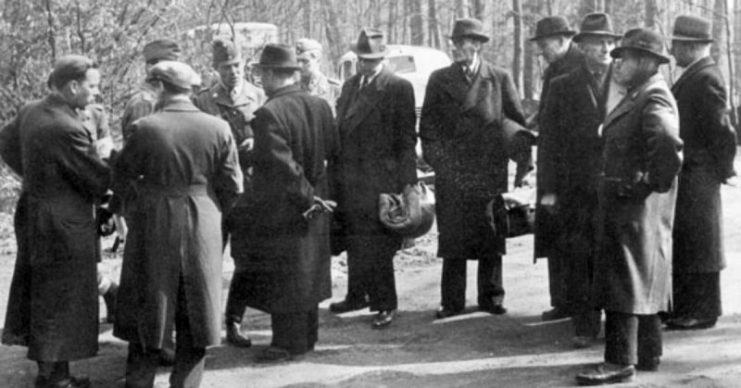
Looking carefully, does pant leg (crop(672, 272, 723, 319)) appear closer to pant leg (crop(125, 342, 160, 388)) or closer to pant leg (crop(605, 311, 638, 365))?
pant leg (crop(605, 311, 638, 365))

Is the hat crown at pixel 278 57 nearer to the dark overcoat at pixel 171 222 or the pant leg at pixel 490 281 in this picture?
the dark overcoat at pixel 171 222

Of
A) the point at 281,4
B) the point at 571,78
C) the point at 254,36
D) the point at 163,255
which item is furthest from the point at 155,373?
the point at 281,4

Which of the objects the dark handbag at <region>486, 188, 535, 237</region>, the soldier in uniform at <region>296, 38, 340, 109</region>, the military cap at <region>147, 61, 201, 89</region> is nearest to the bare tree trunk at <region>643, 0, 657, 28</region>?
the soldier in uniform at <region>296, 38, 340, 109</region>

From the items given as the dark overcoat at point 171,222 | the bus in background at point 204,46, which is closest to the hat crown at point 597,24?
the dark overcoat at point 171,222

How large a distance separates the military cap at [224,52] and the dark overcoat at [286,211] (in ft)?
2.26

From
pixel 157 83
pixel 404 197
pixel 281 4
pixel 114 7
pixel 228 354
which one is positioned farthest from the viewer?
pixel 281 4

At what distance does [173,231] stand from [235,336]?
1.72m

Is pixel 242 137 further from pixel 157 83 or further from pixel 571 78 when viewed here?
pixel 571 78

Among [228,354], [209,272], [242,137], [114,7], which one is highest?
[114,7]

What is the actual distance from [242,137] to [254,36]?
1126 centimetres

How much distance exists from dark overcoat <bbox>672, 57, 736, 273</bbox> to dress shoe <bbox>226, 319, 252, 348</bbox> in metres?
3.02

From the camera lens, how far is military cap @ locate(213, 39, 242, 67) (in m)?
7.93

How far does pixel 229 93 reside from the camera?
8.12 meters

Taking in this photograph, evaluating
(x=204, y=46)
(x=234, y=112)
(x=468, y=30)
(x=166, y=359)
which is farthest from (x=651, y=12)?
(x=166, y=359)
